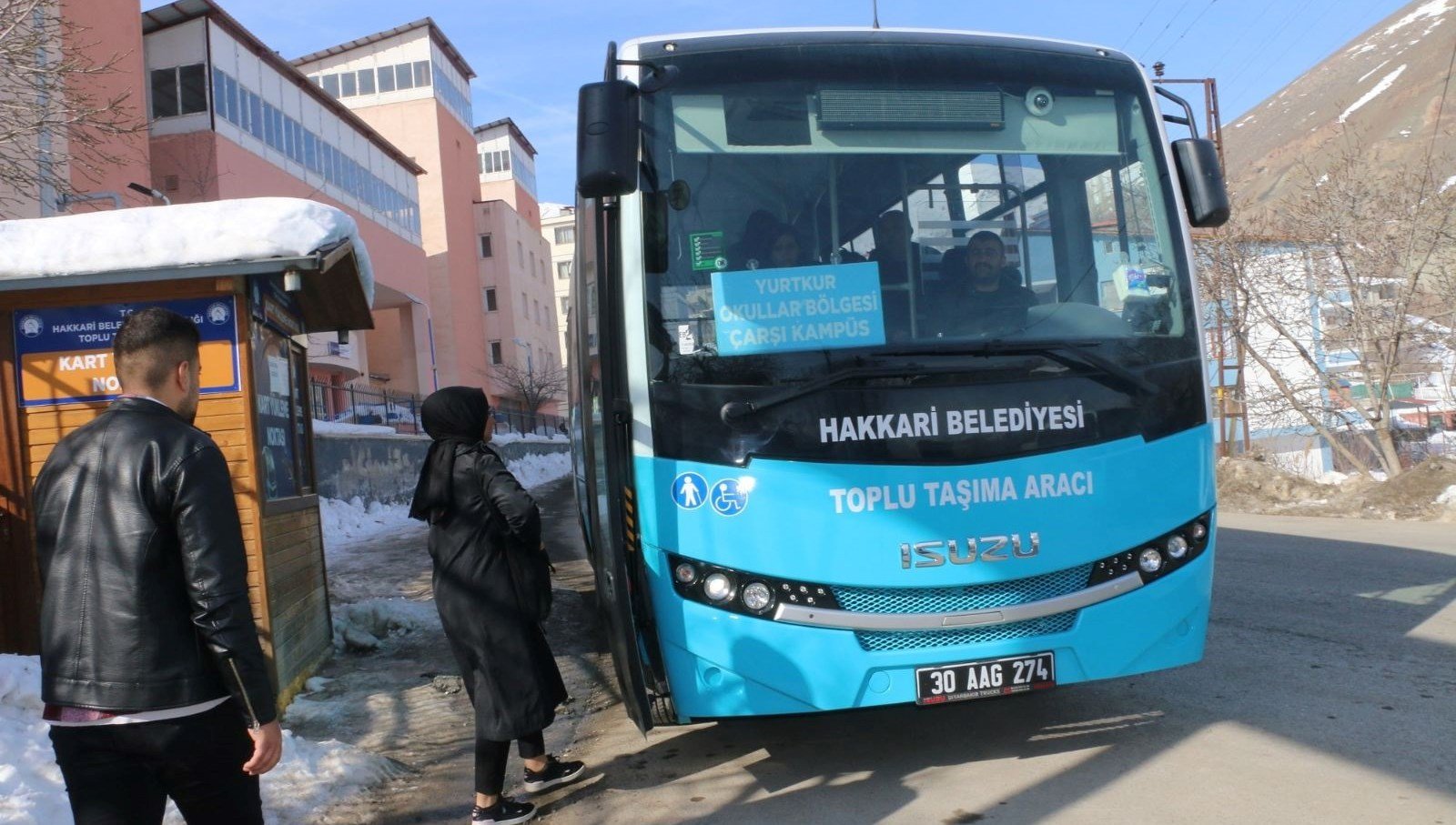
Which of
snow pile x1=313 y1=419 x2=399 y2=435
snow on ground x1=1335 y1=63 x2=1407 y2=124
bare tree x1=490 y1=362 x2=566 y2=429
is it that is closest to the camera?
snow pile x1=313 y1=419 x2=399 y2=435

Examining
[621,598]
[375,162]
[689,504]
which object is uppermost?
[375,162]

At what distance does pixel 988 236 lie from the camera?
5152 millimetres

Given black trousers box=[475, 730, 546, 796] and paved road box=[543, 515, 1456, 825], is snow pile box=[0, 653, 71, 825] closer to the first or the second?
black trousers box=[475, 730, 546, 796]

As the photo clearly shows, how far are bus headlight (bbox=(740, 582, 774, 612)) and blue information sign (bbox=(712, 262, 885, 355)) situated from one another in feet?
3.00

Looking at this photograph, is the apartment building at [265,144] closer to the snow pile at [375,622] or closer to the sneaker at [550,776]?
the snow pile at [375,622]

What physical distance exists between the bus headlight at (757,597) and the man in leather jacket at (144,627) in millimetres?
2147

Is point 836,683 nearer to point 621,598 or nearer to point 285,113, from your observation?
point 621,598

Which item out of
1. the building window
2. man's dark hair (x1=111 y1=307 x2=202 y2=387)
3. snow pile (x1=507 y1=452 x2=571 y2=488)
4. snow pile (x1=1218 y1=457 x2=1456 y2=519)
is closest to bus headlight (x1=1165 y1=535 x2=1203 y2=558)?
man's dark hair (x1=111 y1=307 x2=202 y2=387)

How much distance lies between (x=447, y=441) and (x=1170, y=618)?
3043 millimetres

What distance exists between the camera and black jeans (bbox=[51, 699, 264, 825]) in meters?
2.79

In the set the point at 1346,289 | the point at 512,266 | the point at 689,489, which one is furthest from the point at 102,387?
the point at 512,266

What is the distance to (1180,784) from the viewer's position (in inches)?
→ 181

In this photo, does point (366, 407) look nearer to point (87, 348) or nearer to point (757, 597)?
point (87, 348)

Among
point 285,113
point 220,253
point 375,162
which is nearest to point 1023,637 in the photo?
point 220,253
